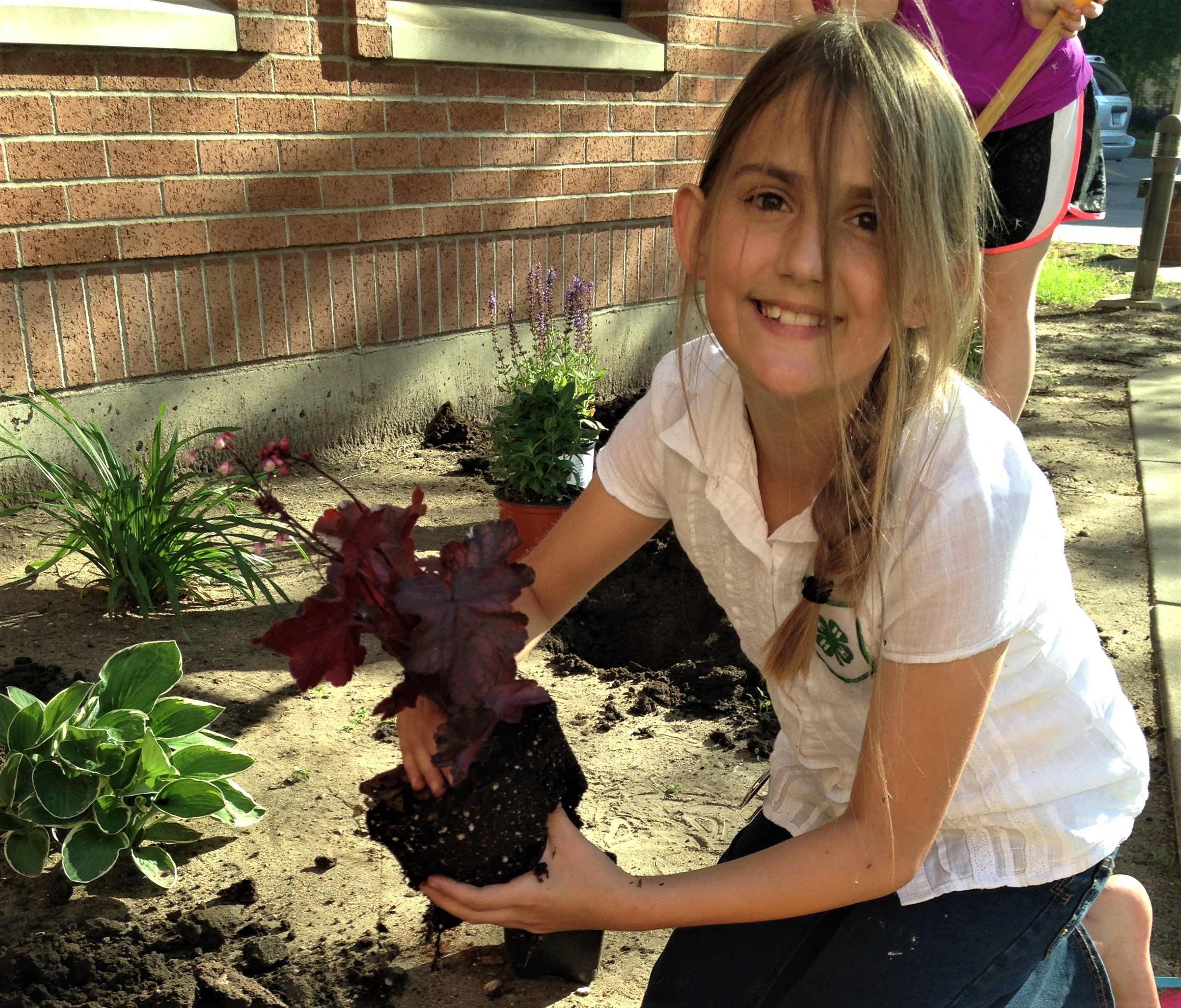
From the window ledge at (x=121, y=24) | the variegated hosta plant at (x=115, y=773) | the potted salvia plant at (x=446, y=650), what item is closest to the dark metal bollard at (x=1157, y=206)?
the window ledge at (x=121, y=24)

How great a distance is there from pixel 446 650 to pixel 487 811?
313 millimetres

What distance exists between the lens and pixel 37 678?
2.73 metres

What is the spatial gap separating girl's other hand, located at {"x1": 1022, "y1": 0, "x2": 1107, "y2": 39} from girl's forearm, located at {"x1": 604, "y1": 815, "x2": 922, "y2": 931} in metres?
2.16

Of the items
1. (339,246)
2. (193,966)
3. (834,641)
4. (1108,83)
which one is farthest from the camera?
(1108,83)

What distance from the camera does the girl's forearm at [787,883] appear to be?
1.59m

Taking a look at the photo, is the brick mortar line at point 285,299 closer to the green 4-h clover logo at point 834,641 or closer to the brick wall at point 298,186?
the brick wall at point 298,186

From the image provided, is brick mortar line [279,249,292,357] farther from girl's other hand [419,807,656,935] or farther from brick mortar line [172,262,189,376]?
girl's other hand [419,807,656,935]

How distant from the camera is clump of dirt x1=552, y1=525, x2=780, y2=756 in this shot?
9.91ft

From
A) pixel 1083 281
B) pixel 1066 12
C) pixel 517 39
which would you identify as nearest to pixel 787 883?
pixel 1066 12

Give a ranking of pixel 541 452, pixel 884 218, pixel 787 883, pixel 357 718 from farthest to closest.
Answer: pixel 541 452
pixel 357 718
pixel 787 883
pixel 884 218

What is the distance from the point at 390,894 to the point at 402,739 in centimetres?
72

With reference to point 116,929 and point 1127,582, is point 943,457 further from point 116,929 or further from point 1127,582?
point 1127,582

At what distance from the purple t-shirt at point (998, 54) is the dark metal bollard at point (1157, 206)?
574 centimetres

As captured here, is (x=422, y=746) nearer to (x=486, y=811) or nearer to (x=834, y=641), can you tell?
(x=486, y=811)
